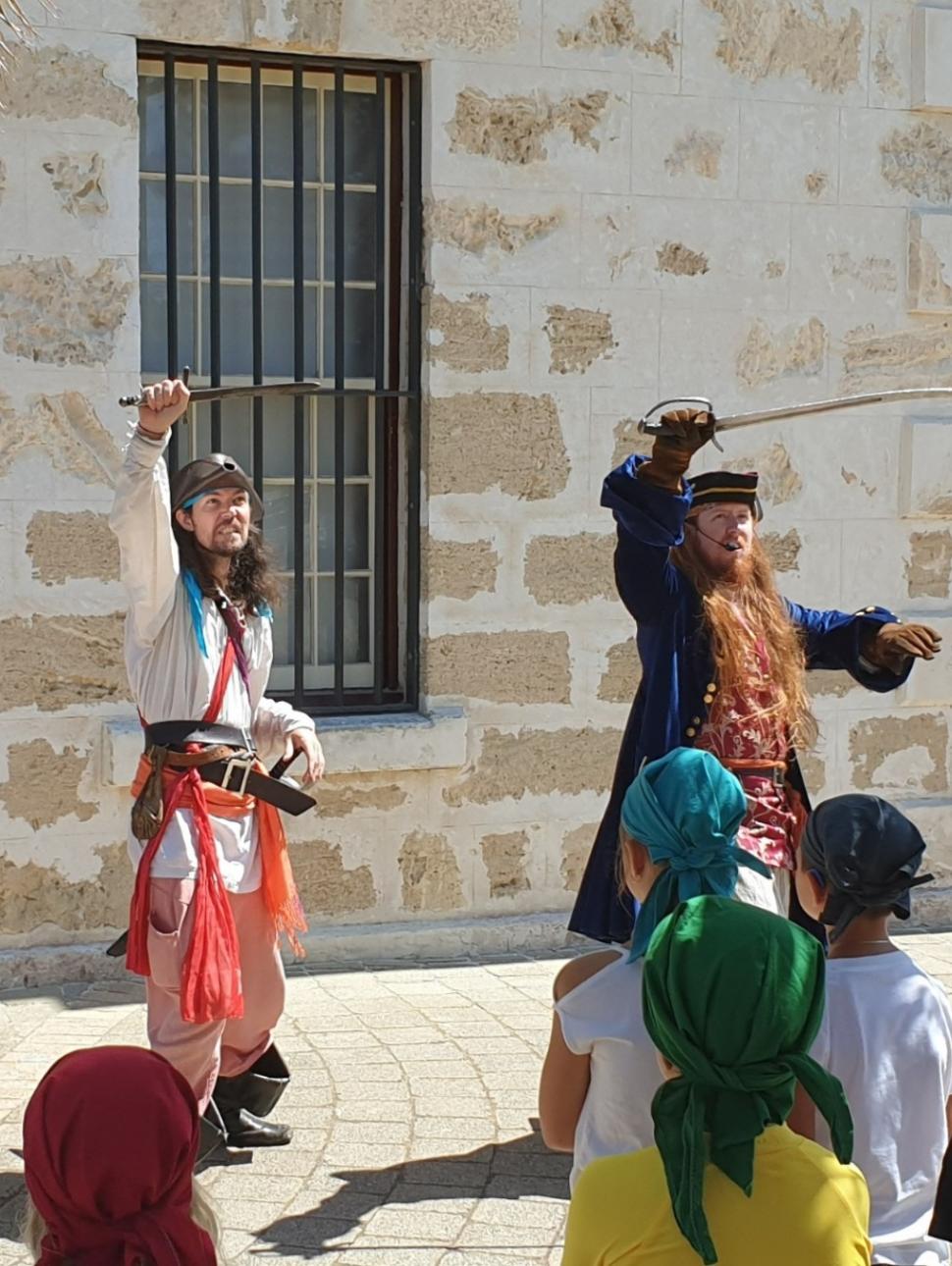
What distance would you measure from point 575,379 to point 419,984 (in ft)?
6.94

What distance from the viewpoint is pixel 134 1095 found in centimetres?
212

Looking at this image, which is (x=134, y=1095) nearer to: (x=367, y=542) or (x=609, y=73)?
(x=367, y=542)

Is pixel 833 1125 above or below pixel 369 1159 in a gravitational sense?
above

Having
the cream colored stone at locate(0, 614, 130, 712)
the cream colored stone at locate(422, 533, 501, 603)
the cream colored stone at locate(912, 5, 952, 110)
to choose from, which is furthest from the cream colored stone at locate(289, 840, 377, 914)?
the cream colored stone at locate(912, 5, 952, 110)

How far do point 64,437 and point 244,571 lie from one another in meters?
1.47

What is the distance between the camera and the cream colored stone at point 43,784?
6.01m

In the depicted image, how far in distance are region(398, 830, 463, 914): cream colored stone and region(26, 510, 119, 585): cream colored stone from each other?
138 cm

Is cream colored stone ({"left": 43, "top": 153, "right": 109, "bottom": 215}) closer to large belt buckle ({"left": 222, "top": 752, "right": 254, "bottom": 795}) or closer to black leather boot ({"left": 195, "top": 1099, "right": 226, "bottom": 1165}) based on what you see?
large belt buckle ({"left": 222, "top": 752, "right": 254, "bottom": 795})

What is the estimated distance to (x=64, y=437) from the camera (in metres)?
6.00

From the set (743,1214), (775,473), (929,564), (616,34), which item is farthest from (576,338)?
(743,1214)

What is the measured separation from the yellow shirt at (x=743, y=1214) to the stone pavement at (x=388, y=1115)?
1.84 metres

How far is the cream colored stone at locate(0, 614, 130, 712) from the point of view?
5996mm

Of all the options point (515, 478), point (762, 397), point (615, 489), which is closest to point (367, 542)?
point (515, 478)

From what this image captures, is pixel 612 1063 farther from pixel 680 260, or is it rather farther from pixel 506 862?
pixel 680 260
